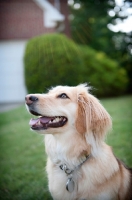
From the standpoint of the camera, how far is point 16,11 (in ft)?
6.91

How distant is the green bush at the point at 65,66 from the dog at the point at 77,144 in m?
0.36

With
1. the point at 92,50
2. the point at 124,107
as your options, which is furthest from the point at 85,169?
the point at 92,50

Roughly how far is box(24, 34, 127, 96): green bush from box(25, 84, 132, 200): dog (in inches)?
14.1

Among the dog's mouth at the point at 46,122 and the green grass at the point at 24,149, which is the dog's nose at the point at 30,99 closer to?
the dog's mouth at the point at 46,122

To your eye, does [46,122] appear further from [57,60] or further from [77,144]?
[57,60]

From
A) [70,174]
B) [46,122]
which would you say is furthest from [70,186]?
[46,122]

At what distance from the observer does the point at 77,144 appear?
1.72 meters

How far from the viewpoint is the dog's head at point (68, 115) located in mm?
1674

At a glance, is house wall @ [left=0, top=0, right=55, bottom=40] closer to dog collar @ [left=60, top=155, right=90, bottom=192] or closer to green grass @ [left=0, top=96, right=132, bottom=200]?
green grass @ [left=0, top=96, right=132, bottom=200]

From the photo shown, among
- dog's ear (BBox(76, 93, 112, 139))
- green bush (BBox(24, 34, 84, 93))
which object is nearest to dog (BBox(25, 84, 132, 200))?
dog's ear (BBox(76, 93, 112, 139))

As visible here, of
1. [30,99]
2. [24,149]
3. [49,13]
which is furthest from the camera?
[24,149]

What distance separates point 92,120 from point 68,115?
0.15m

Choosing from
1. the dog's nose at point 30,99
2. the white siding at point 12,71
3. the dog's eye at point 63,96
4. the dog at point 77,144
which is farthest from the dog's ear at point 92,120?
the white siding at point 12,71

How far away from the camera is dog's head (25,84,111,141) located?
1.67 meters
